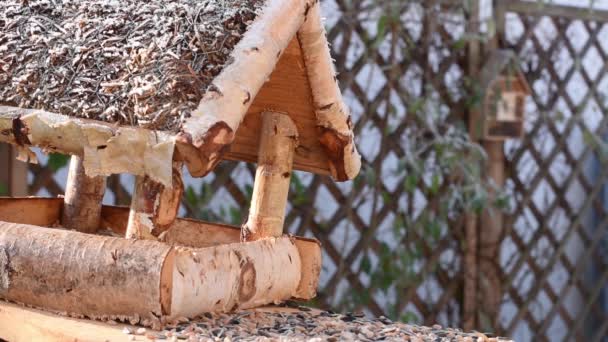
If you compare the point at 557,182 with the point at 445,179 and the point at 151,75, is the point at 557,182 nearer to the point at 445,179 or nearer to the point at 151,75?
the point at 445,179

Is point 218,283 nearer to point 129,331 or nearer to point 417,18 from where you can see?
point 129,331

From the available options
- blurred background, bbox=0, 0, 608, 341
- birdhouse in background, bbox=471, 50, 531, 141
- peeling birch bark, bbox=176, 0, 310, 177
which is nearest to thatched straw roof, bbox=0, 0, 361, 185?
peeling birch bark, bbox=176, 0, 310, 177

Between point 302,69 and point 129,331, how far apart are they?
33cm

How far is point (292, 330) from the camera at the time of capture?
87 cm

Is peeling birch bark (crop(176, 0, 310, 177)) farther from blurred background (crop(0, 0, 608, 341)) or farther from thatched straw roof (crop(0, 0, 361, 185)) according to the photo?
blurred background (crop(0, 0, 608, 341))

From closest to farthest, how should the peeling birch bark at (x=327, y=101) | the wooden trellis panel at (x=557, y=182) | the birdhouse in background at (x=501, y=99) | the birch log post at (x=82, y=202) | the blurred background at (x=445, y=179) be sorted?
1. the peeling birch bark at (x=327, y=101)
2. the birch log post at (x=82, y=202)
3. the blurred background at (x=445, y=179)
4. the birdhouse in background at (x=501, y=99)
5. the wooden trellis panel at (x=557, y=182)

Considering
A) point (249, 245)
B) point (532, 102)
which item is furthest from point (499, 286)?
point (249, 245)

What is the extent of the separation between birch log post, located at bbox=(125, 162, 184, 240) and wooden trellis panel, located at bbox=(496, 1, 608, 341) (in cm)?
175

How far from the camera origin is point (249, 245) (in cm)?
94

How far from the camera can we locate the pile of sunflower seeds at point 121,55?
2.68ft

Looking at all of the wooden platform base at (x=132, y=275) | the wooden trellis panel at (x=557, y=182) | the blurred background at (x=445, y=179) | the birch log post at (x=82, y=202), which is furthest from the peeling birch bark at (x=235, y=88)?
the wooden trellis panel at (x=557, y=182)

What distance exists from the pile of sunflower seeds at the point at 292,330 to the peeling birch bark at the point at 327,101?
0.18m

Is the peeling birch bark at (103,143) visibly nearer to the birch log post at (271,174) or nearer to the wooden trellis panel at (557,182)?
the birch log post at (271,174)

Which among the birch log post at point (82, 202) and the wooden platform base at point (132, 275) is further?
the birch log post at point (82, 202)
